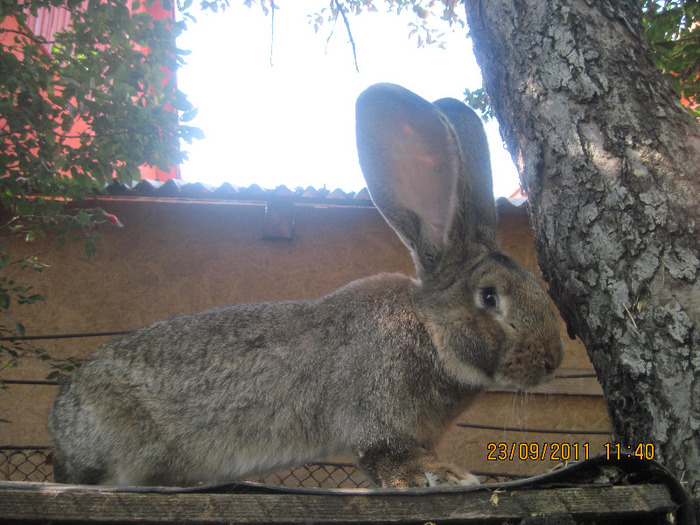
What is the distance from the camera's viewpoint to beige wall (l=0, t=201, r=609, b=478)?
5141mm

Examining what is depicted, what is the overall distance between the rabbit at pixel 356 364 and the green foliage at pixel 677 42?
4.48ft

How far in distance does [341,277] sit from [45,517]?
4.12 meters

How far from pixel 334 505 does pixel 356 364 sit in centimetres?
118

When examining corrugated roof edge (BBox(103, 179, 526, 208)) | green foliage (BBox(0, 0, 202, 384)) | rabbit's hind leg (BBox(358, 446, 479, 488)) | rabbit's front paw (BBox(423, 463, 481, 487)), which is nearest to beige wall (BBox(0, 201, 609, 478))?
corrugated roof edge (BBox(103, 179, 526, 208))

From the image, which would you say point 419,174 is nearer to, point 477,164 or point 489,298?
point 477,164

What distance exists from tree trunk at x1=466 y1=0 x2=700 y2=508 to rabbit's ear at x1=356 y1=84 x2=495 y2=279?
37cm

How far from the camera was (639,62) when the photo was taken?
7.50 feet

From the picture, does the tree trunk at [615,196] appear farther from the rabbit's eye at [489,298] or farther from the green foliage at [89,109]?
the green foliage at [89,109]

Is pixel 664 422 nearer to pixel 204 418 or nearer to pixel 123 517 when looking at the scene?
pixel 123 517

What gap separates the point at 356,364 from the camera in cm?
270

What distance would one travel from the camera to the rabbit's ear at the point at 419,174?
113 inches
